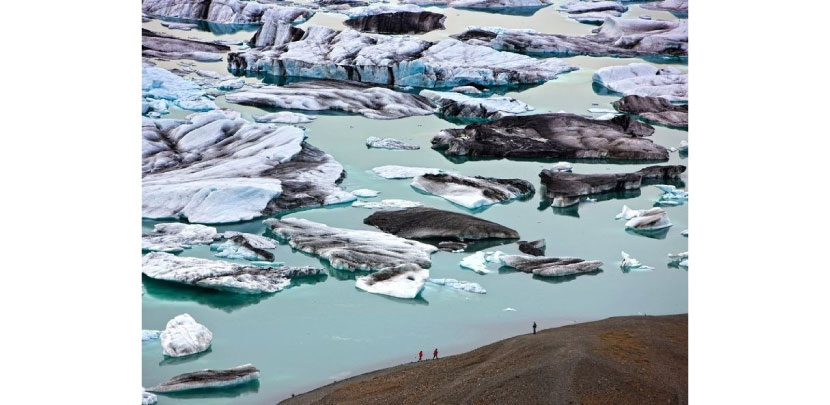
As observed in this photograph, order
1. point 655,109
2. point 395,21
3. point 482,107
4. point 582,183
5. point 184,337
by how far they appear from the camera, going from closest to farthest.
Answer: point 184,337
point 582,183
point 482,107
point 655,109
point 395,21

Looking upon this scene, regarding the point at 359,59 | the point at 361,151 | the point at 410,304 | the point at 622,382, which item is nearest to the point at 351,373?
the point at 410,304

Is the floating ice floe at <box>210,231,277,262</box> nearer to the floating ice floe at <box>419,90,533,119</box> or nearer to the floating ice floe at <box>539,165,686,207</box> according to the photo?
the floating ice floe at <box>539,165,686,207</box>

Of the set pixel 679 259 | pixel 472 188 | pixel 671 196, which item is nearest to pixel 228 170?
pixel 472 188

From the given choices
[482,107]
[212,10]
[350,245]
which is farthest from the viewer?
[212,10]

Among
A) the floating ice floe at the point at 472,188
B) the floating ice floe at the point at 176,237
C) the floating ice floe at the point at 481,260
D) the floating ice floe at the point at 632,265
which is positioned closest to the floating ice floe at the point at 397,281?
the floating ice floe at the point at 481,260

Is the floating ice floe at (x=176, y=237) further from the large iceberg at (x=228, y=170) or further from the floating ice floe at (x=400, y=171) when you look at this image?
the floating ice floe at (x=400, y=171)

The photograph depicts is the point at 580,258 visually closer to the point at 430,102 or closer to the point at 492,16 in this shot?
the point at 430,102

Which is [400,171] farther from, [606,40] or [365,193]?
[606,40]

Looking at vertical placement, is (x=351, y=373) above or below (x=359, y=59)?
below
